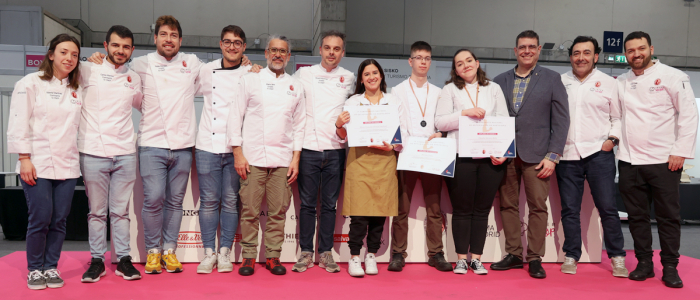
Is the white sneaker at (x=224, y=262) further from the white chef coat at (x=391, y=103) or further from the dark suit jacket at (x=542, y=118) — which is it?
the dark suit jacket at (x=542, y=118)

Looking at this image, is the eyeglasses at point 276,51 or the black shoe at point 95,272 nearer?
the black shoe at point 95,272

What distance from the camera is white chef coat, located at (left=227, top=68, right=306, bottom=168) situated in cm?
310

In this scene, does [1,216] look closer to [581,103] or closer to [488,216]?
[488,216]

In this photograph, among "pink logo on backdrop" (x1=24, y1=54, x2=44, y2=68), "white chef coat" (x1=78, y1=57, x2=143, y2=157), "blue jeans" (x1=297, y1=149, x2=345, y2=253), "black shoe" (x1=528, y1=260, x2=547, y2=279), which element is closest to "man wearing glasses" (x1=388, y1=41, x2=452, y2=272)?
"blue jeans" (x1=297, y1=149, x2=345, y2=253)

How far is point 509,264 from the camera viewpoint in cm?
340

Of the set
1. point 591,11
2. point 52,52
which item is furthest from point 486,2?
point 52,52

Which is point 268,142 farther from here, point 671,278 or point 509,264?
point 671,278

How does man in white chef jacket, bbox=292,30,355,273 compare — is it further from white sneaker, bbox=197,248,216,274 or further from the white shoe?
the white shoe

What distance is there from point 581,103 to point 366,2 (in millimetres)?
10120

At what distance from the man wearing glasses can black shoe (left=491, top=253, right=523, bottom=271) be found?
375 mm

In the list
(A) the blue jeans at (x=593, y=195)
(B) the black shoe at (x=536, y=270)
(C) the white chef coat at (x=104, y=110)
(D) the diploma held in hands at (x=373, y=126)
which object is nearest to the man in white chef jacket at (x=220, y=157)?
(C) the white chef coat at (x=104, y=110)

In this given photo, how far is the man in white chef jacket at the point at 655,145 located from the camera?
309 cm

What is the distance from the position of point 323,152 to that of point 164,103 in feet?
3.81

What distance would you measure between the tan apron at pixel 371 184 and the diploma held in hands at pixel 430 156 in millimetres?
105
